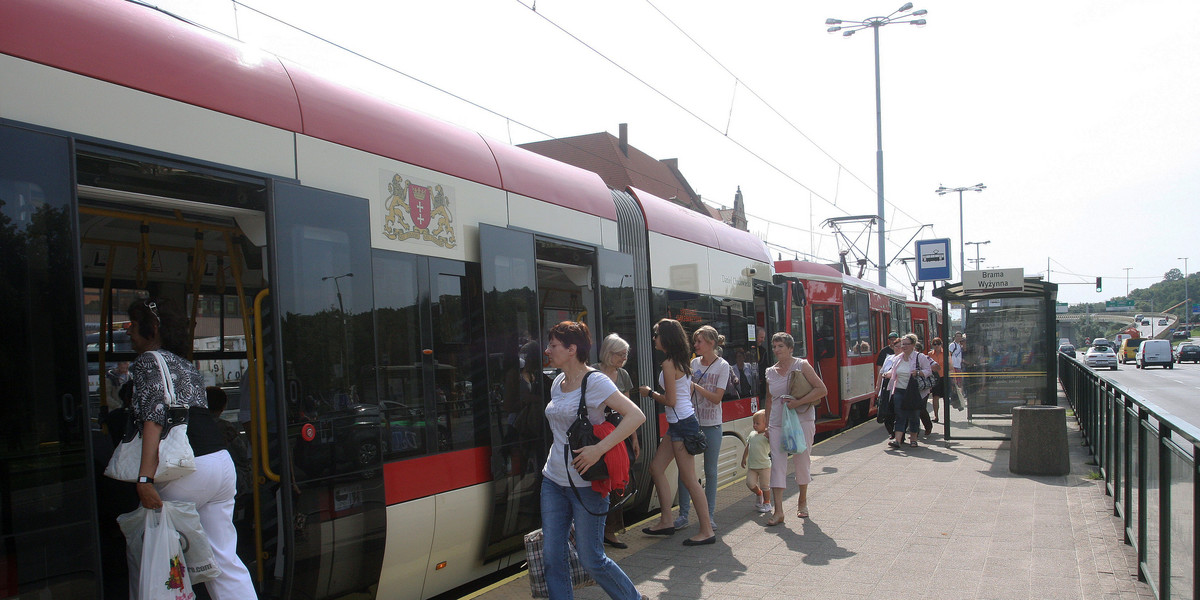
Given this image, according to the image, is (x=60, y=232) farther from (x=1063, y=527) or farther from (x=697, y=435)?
(x=1063, y=527)

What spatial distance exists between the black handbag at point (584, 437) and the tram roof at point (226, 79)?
5.69ft

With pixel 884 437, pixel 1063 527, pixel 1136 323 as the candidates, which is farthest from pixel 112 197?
pixel 1136 323

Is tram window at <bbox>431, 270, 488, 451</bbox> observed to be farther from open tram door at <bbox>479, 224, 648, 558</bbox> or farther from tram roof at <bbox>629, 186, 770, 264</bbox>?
tram roof at <bbox>629, 186, 770, 264</bbox>

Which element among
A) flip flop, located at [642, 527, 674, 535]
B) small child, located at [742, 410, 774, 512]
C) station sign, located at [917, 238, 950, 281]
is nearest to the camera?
flip flop, located at [642, 527, 674, 535]

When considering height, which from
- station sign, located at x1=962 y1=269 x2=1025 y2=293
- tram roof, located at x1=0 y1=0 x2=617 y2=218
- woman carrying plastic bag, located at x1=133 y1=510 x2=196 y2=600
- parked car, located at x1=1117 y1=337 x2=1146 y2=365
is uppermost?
tram roof, located at x1=0 y1=0 x2=617 y2=218

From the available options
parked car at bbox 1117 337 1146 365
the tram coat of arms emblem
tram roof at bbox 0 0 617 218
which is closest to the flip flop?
tram roof at bbox 0 0 617 218

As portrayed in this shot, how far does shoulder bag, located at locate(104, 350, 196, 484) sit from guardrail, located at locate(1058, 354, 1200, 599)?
173 inches

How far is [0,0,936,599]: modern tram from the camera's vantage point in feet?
9.53

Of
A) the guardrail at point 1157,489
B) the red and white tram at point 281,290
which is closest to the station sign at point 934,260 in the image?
the guardrail at point 1157,489

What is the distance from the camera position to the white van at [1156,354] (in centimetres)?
4691

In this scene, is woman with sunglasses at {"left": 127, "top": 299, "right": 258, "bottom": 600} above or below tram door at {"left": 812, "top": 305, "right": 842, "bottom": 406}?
above

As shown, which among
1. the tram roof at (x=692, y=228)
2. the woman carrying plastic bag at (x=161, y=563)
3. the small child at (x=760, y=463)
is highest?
the tram roof at (x=692, y=228)

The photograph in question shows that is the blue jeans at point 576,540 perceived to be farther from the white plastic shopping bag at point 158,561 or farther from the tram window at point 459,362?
the white plastic shopping bag at point 158,561

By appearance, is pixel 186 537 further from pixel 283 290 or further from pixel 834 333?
pixel 834 333
